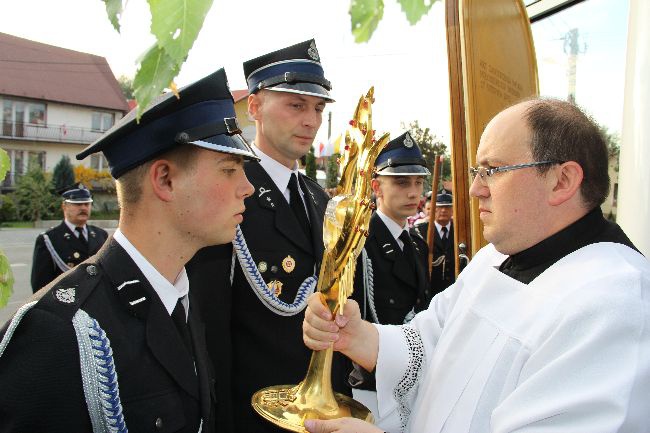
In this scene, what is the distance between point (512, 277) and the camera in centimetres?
192

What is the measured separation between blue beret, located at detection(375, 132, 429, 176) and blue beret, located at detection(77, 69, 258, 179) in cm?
291

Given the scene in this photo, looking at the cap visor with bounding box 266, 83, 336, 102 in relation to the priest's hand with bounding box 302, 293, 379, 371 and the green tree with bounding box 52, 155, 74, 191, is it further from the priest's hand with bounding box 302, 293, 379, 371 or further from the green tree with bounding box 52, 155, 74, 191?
the green tree with bounding box 52, 155, 74, 191

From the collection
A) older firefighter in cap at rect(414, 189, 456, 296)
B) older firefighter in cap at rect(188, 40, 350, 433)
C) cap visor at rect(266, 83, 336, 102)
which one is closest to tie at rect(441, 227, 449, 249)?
older firefighter in cap at rect(414, 189, 456, 296)

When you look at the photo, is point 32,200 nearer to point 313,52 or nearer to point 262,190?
point 313,52

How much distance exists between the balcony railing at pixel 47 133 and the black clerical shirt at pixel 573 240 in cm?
4214

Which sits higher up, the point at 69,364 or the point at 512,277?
the point at 512,277

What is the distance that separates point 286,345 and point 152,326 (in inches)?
Result: 48.4

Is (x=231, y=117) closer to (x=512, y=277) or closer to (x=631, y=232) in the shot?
(x=512, y=277)

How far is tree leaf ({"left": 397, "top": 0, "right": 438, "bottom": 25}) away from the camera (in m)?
0.79

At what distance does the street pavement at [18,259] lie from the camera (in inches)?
402

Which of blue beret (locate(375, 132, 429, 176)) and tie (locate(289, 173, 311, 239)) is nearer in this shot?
tie (locate(289, 173, 311, 239))

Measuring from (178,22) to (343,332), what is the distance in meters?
1.68

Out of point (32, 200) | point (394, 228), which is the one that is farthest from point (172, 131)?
point (32, 200)

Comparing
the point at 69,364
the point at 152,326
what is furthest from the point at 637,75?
the point at 69,364
